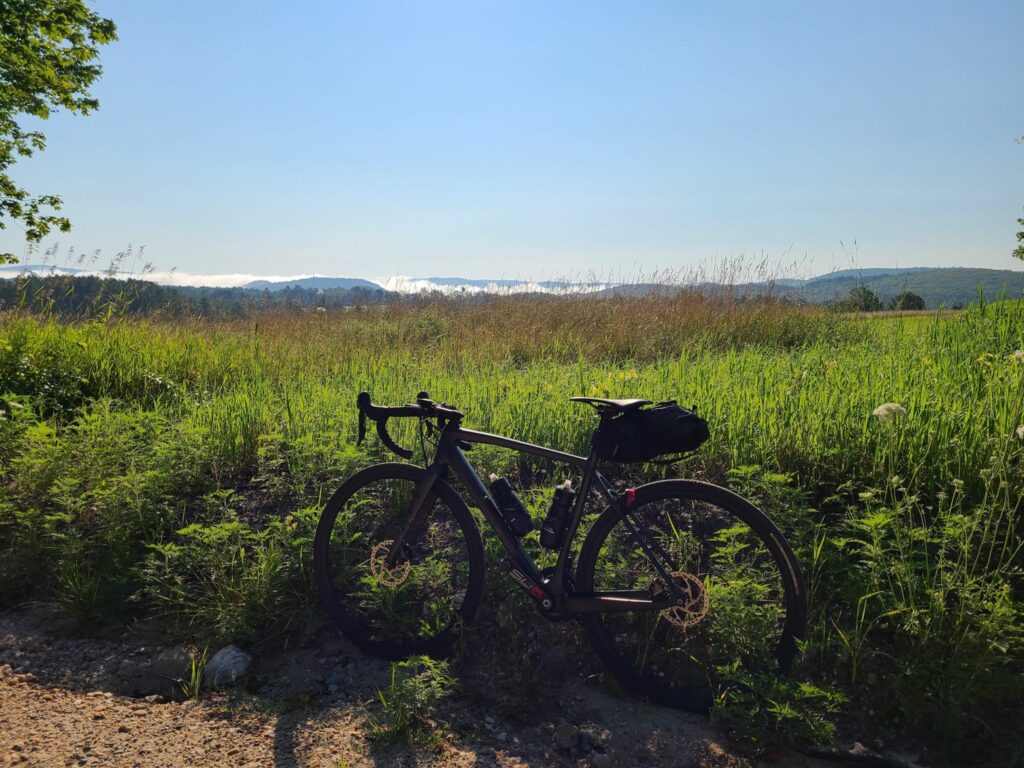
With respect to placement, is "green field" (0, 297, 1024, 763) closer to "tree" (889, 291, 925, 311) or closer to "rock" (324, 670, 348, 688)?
"rock" (324, 670, 348, 688)

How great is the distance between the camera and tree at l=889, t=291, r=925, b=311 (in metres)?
9.02

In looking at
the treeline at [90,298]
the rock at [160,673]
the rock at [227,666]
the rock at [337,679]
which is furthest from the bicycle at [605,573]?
the treeline at [90,298]

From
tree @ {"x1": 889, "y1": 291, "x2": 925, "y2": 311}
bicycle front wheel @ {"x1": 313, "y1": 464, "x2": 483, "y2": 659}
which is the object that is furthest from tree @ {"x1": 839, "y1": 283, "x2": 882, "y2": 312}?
bicycle front wheel @ {"x1": 313, "y1": 464, "x2": 483, "y2": 659}

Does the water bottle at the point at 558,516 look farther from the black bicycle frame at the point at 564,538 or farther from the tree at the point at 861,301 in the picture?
the tree at the point at 861,301

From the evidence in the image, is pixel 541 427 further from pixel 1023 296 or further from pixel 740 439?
pixel 1023 296

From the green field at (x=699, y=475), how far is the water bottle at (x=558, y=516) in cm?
99

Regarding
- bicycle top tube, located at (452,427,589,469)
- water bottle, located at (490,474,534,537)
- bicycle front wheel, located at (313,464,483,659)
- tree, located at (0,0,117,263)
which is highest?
tree, located at (0,0,117,263)

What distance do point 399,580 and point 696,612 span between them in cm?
152

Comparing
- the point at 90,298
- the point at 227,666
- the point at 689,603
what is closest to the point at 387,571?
the point at 227,666

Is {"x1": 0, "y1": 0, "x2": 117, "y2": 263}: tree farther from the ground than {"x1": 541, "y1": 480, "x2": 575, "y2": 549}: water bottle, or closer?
farther from the ground

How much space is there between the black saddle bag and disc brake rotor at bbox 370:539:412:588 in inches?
51.0

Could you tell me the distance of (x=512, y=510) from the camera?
318 centimetres

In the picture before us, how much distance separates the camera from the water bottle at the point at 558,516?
3035mm

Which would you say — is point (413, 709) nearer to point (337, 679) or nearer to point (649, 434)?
point (337, 679)
